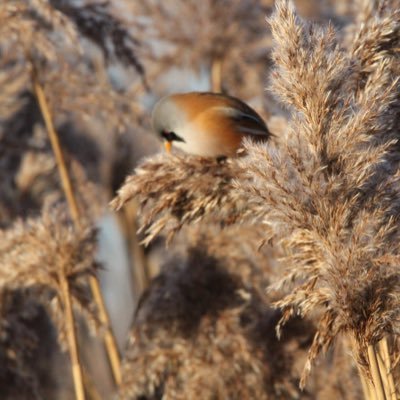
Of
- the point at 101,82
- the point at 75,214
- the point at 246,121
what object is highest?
the point at 101,82

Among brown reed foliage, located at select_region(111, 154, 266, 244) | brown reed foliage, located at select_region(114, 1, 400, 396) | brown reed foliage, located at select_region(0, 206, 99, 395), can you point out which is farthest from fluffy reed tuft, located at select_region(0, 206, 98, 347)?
brown reed foliage, located at select_region(114, 1, 400, 396)

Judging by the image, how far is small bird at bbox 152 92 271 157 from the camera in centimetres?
299

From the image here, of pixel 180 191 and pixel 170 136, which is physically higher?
pixel 170 136

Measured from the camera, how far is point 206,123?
10.2 ft

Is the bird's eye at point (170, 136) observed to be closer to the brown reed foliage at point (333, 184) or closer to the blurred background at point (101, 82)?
the blurred background at point (101, 82)

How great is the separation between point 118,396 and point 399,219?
6.23 feet

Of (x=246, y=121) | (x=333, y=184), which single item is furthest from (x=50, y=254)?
(x=333, y=184)

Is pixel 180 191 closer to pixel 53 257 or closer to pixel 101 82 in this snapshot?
pixel 53 257

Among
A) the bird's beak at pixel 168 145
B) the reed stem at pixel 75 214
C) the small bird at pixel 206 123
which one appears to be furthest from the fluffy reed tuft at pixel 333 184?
the reed stem at pixel 75 214

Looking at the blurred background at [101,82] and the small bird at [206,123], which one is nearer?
the small bird at [206,123]

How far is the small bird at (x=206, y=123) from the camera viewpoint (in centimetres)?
299

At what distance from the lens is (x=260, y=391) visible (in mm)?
3809

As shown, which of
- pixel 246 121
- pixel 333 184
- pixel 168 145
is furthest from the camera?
pixel 168 145

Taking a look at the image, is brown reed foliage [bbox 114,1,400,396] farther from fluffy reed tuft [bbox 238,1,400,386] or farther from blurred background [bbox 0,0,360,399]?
blurred background [bbox 0,0,360,399]
